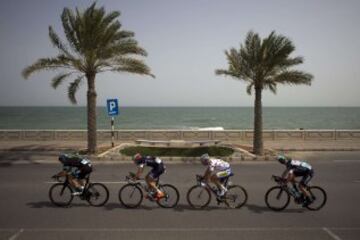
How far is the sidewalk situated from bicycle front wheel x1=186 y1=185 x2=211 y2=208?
10.1 metres

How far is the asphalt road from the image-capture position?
22.7 ft

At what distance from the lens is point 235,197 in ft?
29.0

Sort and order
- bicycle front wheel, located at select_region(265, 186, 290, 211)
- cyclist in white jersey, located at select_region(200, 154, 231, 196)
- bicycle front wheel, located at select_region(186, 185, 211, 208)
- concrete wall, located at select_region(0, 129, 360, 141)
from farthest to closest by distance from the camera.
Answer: concrete wall, located at select_region(0, 129, 360, 141)
bicycle front wheel, located at select_region(186, 185, 211, 208)
bicycle front wheel, located at select_region(265, 186, 290, 211)
cyclist in white jersey, located at select_region(200, 154, 231, 196)

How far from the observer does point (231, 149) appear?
18312mm

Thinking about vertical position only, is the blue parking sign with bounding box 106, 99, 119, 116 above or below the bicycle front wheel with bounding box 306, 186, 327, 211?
above

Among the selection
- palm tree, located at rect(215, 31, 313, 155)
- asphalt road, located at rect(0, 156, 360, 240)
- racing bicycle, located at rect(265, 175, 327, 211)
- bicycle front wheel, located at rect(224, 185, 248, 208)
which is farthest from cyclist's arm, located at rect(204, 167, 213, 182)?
palm tree, located at rect(215, 31, 313, 155)

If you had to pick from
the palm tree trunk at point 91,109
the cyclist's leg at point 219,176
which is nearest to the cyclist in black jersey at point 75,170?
the cyclist's leg at point 219,176

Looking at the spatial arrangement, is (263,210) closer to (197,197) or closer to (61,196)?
(197,197)

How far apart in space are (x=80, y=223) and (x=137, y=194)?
71.7 inches

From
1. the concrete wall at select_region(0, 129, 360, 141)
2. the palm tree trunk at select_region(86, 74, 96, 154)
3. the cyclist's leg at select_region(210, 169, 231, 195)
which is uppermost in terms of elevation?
the palm tree trunk at select_region(86, 74, 96, 154)

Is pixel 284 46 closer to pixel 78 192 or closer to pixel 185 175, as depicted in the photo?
pixel 185 175

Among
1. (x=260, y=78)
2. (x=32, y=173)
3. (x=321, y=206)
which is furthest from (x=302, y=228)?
(x=260, y=78)

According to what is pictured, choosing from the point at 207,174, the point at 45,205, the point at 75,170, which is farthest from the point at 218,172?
the point at 45,205

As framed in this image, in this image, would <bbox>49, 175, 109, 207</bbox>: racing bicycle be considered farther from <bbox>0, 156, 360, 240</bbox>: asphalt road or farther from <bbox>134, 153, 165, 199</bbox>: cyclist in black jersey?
<bbox>134, 153, 165, 199</bbox>: cyclist in black jersey
